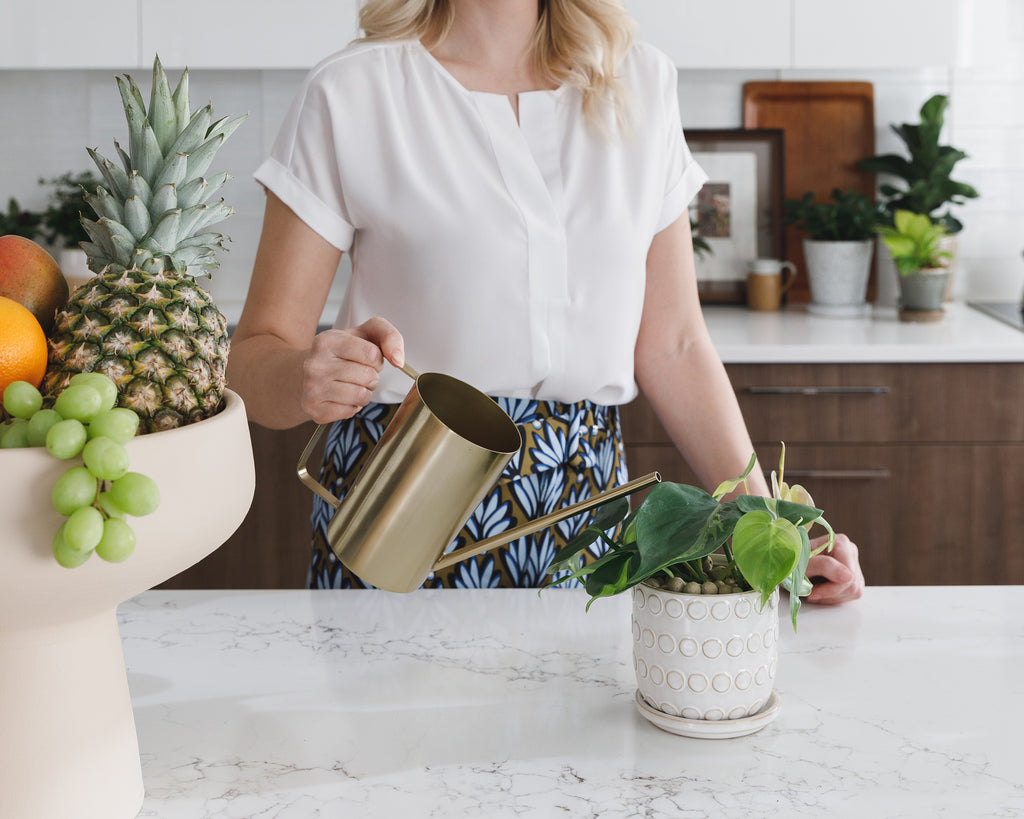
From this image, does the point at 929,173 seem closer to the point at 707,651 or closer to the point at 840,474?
the point at 840,474

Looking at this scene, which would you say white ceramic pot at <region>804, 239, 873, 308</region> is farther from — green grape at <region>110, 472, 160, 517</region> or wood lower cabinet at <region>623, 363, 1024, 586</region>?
green grape at <region>110, 472, 160, 517</region>

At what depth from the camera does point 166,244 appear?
0.65 m

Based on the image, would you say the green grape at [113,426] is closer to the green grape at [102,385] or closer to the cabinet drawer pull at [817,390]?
the green grape at [102,385]

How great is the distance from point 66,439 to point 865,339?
2.08 m

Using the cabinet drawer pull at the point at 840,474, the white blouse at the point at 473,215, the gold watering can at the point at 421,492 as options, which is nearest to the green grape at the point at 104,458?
the gold watering can at the point at 421,492

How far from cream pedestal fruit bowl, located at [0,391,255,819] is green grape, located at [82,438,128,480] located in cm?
2

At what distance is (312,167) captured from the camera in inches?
49.5

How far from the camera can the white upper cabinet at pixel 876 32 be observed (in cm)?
242

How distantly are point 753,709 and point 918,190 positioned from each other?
2192mm

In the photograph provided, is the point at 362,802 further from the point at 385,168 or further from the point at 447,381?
the point at 385,168

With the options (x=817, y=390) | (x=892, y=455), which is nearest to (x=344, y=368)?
(x=817, y=390)

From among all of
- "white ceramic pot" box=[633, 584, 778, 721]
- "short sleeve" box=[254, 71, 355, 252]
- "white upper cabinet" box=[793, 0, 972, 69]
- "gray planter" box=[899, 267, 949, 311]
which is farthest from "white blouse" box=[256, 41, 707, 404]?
"gray planter" box=[899, 267, 949, 311]

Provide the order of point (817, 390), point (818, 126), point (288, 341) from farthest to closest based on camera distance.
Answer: point (818, 126), point (817, 390), point (288, 341)

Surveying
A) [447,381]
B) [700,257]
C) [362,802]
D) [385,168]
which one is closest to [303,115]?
[385,168]
